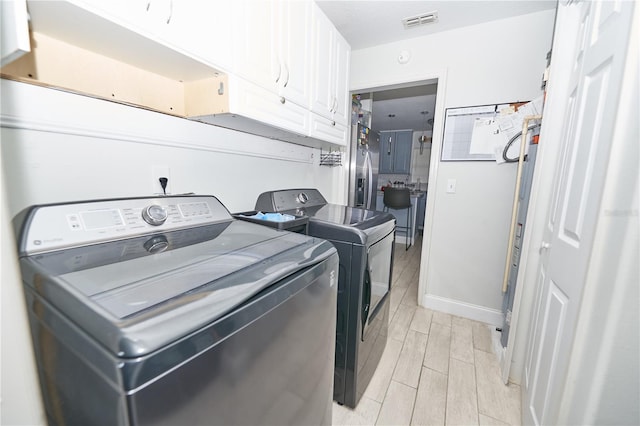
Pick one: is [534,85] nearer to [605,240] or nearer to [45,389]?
[605,240]

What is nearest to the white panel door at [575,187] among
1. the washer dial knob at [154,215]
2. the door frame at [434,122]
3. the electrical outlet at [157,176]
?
the door frame at [434,122]

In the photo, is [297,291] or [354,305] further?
[354,305]

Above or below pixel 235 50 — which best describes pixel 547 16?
above

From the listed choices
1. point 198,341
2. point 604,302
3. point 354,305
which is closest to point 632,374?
point 604,302

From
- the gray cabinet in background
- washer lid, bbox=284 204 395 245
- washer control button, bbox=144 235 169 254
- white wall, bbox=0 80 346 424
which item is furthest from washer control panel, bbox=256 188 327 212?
the gray cabinet in background

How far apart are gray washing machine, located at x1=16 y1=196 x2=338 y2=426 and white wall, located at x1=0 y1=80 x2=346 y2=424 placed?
0.05 metres

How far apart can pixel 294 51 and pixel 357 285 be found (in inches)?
51.3

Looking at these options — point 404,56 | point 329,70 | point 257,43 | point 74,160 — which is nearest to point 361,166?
point 404,56

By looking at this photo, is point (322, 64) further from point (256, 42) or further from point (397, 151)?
point (397, 151)

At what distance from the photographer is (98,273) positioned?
54 cm

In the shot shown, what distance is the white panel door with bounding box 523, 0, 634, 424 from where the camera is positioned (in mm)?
734

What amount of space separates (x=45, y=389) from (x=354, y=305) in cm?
Answer: 102

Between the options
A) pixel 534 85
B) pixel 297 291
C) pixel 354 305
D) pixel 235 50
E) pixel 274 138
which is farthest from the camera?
pixel 534 85

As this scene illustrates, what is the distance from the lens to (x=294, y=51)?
54.5 inches
